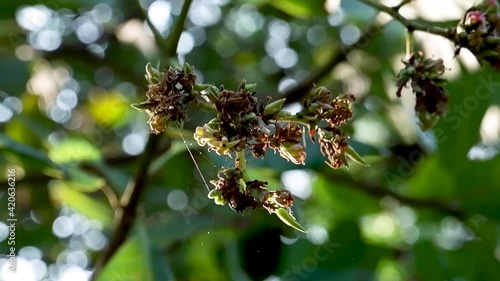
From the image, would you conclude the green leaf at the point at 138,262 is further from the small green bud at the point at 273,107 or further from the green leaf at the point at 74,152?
the small green bud at the point at 273,107

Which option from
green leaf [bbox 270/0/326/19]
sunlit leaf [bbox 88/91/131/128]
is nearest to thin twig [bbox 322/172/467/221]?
green leaf [bbox 270/0/326/19]

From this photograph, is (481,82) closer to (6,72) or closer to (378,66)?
(378,66)

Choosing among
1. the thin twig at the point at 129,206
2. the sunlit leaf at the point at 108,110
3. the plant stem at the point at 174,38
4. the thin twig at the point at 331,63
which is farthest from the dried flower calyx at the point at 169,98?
the sunlit leaf at the point at 108,110

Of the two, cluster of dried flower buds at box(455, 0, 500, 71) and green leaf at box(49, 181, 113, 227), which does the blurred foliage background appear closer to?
green leaf at box(49, 181, 113, 227)

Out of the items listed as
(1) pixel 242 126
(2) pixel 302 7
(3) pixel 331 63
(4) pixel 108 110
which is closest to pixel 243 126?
(1) pixel 242 126

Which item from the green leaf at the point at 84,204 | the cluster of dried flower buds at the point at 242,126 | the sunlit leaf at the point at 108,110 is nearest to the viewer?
the cluster of dried flower buds at the point at 242,126

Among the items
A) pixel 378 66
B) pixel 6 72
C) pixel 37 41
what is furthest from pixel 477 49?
pixel 37 41

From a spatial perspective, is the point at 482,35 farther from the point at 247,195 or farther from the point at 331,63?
the point at 331,63
